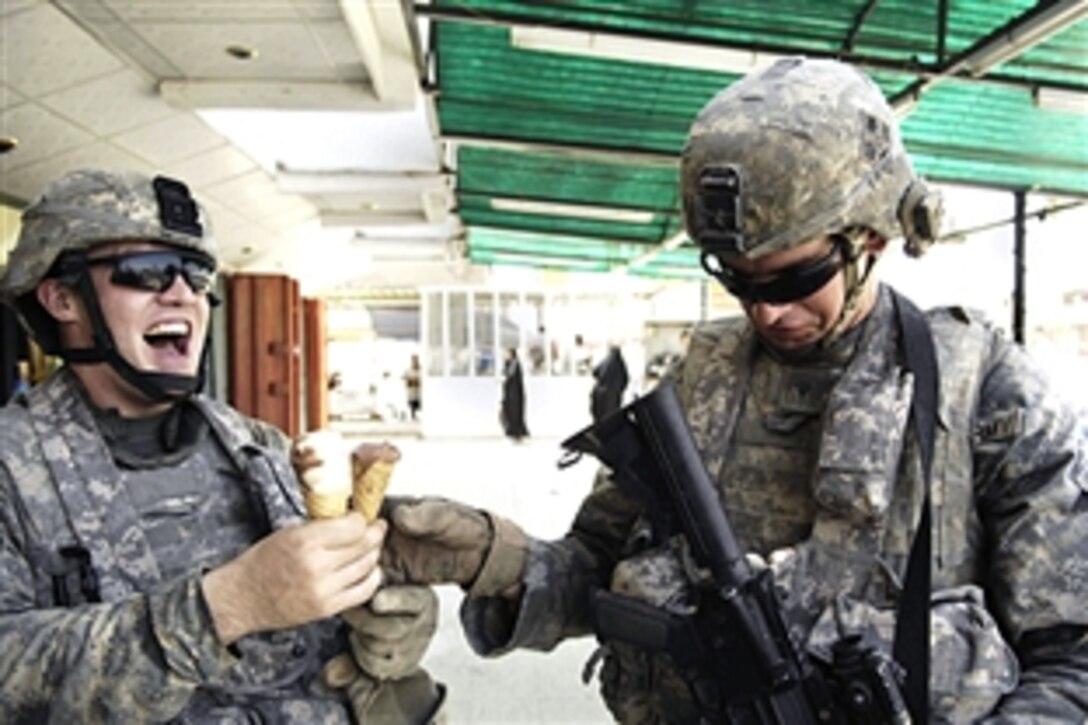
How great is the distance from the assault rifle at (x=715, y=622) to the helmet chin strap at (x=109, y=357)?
85cm

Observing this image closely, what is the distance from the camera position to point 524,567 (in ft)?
5.04

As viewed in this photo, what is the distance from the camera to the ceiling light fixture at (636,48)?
11.3 ft

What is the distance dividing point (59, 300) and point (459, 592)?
3.60m

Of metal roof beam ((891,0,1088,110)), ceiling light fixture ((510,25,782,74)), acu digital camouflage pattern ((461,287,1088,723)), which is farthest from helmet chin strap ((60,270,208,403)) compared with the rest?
metal roof beam ((891,0,1088,110))

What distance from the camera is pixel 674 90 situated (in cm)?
425

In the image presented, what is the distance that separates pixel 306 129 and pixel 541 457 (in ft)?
20.8

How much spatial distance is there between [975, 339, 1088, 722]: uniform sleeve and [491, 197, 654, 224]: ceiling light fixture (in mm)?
5908

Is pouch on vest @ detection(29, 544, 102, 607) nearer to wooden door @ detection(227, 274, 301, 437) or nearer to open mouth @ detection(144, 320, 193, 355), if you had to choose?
open mouth @ detection(144, 320, 193, 355)

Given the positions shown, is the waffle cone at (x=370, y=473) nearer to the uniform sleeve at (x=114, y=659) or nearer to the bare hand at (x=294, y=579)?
the bare hand at (x=294, y=579)

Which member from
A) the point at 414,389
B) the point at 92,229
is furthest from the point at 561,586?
the point at 414,389

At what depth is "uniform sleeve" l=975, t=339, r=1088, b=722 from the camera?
1.18 meters

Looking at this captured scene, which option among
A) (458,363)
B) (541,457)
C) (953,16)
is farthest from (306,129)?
(458,363)

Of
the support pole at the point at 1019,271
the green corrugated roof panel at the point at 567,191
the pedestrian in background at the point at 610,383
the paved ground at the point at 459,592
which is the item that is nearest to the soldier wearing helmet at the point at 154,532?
the paved ground at the point at 459,592

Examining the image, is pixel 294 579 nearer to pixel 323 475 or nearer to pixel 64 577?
pixel 323 475
